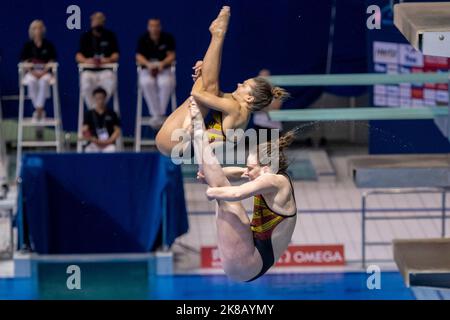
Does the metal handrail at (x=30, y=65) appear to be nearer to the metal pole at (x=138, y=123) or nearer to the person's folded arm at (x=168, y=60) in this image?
the metal pole at (x=138, y=123)

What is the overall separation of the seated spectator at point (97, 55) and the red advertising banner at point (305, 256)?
2.84 metres

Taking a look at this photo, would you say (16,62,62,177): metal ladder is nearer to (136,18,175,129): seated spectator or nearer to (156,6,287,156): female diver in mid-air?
(136,18,175,129): seated spectator

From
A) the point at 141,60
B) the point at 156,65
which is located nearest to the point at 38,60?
the point at 141,60

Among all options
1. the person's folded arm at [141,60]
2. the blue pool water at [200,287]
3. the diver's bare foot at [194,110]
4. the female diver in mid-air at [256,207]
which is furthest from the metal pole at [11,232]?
the diver's bare foot at [194,110]

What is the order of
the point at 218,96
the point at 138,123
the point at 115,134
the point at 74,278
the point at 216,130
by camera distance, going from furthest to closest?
the point at 74,278 → the point at 115,134 → the point at 138,123 → the point at 216,130 → the point at 218,96

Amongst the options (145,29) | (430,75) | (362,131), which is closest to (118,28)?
(145,29)

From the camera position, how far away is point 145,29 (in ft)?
44.6

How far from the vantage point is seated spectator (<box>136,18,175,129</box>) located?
12984 mm

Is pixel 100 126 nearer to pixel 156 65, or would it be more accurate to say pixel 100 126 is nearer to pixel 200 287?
pixel 156 65

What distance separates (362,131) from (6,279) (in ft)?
17.6

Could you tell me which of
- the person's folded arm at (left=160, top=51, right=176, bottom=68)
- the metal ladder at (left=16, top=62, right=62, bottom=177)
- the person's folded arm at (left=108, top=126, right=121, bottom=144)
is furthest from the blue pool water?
the person's folded arm at (left=160, top=51, right=176, bottom=68)

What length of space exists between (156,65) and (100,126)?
1.86 metres

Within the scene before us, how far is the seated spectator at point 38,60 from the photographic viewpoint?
12.8 metres

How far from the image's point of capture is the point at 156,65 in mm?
13094
